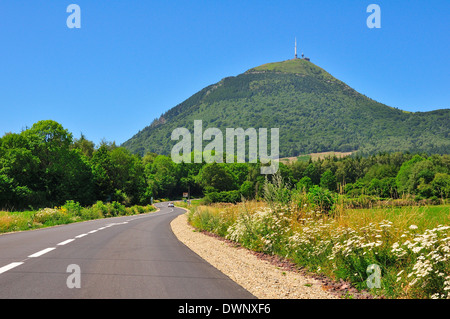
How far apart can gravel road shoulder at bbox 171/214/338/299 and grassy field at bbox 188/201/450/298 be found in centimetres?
59

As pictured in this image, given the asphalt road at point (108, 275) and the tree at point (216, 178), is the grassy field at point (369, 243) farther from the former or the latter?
the tree at point (216, 178)

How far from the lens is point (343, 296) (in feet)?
20.3

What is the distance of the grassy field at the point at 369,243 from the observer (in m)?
5.49

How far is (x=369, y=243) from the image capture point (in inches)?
263

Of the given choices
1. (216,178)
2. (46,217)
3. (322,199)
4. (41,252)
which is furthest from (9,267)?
(216,178)

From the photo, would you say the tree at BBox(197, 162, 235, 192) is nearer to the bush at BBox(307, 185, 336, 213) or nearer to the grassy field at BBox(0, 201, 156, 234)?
the grassy field at BBox(0, 201, 156, 234)

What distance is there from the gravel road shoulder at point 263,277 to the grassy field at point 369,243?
0.59m

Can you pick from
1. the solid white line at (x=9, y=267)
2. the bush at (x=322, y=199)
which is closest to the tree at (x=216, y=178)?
the bush at (x=322, y=199)

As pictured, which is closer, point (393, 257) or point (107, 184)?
point (393, 257)

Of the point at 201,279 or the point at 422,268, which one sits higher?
the point at 422,268

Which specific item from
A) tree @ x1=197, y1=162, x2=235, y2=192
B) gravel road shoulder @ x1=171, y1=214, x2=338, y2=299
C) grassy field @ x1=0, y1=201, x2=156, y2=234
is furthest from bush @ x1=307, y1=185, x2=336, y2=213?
tree @ x1=197, y1=162, x2=235, y2=192
